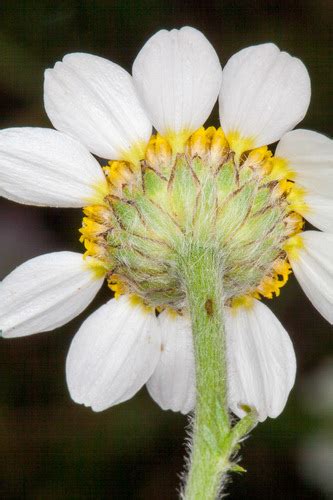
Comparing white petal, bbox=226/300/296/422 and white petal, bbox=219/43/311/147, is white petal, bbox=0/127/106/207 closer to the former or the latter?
white petal, bbox=219/43/311/147

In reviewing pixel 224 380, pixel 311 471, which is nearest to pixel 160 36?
pixel 224 380

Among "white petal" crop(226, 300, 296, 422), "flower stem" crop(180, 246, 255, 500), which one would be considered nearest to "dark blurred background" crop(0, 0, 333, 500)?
"white petal" crop(226, 300, 296, 422)

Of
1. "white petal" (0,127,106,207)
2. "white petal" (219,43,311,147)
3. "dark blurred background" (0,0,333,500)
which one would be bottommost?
"dark blurred background" (0,0,333,500)

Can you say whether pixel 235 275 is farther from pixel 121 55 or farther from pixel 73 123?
pixel 121 55

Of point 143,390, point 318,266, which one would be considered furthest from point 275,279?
point 143,390

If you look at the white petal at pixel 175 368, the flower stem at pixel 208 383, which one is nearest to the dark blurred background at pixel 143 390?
the white petal at pixel 175 368

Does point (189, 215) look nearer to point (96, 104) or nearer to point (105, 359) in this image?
point (96, 104)

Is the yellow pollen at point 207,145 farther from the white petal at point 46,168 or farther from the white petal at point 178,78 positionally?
the white petal at point 46,168
